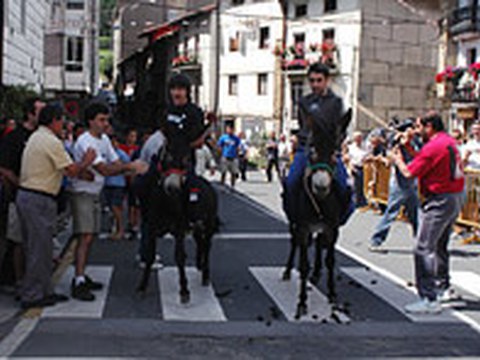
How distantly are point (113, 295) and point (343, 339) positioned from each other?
8.94 feet

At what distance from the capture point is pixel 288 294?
834cm

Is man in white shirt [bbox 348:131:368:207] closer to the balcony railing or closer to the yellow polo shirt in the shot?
the yellow polo shirt

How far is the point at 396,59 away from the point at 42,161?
3571cm

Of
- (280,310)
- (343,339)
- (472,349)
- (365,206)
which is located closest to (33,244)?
(280,310)

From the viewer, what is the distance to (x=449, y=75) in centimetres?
3475

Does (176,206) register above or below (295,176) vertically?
below

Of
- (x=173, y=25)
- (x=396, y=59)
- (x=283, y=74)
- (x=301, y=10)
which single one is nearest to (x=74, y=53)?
(x=173, y=25)

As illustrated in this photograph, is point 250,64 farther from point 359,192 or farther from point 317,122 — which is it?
point 317,122

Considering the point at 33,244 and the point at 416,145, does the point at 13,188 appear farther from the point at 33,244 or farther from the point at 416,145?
the point at 416,145

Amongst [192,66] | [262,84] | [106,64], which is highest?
[106,64]

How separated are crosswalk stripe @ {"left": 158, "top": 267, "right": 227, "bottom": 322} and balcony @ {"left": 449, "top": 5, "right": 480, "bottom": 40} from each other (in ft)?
96.0

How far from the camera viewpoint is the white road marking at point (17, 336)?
6.01 meters

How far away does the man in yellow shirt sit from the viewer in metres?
7.14

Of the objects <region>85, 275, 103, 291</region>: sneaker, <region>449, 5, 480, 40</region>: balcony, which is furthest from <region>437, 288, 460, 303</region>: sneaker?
<region>449, 5, 480, 40</region>: balcony
